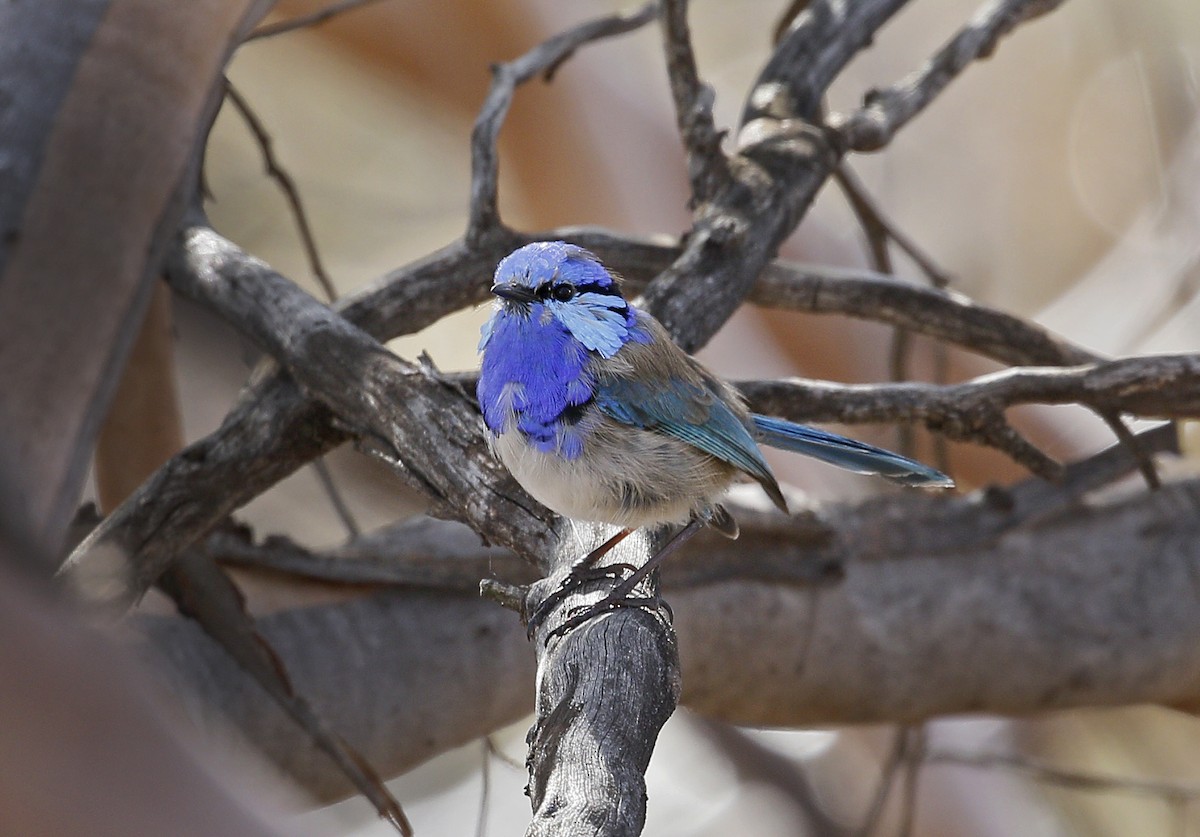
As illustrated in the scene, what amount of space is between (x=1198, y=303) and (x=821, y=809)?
11.1 feet

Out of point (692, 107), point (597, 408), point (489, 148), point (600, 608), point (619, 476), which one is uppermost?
point (692, 107)

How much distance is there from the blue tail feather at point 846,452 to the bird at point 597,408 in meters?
0.14

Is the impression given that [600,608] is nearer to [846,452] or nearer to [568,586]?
[568,586]

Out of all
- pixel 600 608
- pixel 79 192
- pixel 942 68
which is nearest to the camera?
pixel 600 608

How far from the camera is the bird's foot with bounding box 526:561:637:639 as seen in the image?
179 centimetres

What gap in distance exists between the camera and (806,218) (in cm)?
538

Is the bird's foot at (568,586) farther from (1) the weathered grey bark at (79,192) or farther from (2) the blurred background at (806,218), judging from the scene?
(2) the blurred background at (806,218)

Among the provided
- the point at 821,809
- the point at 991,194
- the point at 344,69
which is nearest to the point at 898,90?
the point at 821,809

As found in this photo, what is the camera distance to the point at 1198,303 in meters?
6.19

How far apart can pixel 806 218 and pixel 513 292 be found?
3.65 m

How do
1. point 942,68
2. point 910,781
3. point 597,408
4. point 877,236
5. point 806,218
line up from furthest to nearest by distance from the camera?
point 806,218 < point 910,781 < point 877,236 < point 942,68 < point 597,408

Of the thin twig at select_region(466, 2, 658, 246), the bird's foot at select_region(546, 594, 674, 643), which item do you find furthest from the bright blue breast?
the thin twig at select_region(466, 2, 658, 246)

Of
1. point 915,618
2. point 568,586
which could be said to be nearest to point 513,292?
point 568,586

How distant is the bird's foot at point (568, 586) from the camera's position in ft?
5.86
